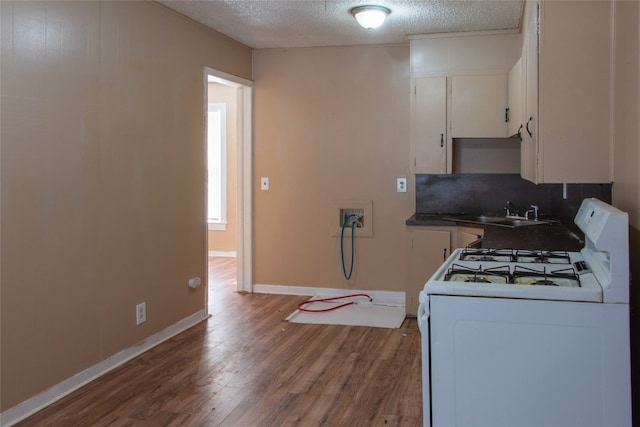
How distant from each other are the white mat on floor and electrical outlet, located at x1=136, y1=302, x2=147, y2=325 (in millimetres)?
1172

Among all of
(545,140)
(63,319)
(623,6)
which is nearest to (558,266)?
(545,140)

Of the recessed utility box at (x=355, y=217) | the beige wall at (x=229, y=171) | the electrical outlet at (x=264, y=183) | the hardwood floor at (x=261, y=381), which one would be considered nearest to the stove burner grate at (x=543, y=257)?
the hardwood floor at (x=261, y=381)

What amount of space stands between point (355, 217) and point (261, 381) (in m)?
2.22

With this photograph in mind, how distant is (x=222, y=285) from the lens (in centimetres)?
578

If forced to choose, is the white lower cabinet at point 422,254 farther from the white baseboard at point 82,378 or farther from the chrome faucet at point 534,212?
the white baseboard at point 82,378

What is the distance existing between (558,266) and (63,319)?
2.36m

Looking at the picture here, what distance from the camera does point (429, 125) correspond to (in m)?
4.66

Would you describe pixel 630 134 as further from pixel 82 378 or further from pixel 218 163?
pixel 218 163

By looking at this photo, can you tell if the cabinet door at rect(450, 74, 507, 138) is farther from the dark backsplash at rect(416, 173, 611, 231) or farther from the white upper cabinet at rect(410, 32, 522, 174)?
the dark backsplash at rect(416, 173, 611, 231)

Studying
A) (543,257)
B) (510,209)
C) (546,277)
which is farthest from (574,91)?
(510,209)

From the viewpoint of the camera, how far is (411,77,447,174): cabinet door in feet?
15.2

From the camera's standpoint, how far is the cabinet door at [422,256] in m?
4.43

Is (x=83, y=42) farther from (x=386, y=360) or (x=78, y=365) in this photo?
(x=386, y=360)

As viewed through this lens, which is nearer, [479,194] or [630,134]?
[630,134]
